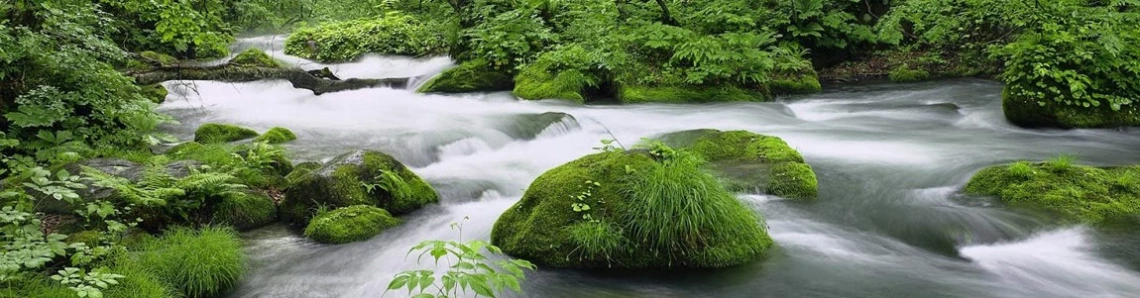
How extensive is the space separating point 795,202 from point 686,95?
20.4ft

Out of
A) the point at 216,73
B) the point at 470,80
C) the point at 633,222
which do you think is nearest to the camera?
the point at 633,222

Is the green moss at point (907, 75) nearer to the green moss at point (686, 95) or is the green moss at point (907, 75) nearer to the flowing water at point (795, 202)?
the flowing water at point (795, 202)

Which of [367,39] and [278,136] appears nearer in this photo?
[278,136]

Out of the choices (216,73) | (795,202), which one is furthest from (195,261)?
(795,202)

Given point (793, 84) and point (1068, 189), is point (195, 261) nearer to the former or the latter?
point (1068, 189)

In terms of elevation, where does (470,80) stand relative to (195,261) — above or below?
above

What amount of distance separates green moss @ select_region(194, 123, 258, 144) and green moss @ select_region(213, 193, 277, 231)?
2.66m

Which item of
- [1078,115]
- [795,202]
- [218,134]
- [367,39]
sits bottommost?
[795,202]

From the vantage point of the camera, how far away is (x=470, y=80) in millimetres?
13305

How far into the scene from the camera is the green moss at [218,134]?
777cm

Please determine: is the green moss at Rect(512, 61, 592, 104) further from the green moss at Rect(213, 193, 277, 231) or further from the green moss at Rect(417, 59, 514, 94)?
the green moss at Rect(213, 193, 277, 231)

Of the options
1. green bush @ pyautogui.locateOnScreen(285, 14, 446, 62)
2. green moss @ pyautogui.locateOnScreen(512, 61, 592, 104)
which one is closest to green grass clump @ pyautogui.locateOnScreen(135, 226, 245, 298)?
green moss @ pyautogui.locateOnScreen(512, 61, 592, 104)

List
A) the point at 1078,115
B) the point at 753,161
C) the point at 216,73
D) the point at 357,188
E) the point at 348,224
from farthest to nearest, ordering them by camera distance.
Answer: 1. the point at 1078,115
2. the point at 216,73
3. the point at 753,161
4. the point at 357,188
5. the point at 348,224

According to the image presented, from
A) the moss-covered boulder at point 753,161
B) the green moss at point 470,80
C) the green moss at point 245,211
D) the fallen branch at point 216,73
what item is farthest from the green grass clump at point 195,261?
the green moss at point 470,80
